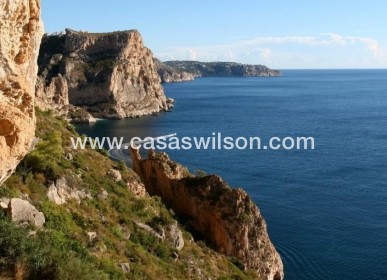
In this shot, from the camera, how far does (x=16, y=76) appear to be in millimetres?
11680

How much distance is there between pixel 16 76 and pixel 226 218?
60.8ft

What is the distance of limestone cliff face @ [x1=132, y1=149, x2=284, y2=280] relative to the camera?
27.6 m

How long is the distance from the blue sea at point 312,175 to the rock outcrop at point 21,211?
922 inches

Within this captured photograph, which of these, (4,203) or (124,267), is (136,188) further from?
(4,203)

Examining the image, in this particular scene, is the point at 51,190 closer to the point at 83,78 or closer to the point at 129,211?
the point at 129,211

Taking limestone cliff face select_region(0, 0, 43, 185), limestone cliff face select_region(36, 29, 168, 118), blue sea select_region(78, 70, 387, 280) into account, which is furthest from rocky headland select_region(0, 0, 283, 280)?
limestone cliff face select_region(36, 29, 168, 118)

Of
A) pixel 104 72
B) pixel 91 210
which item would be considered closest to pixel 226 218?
pixel 91 210

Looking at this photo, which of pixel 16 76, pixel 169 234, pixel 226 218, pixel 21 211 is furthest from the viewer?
pixel 226 218

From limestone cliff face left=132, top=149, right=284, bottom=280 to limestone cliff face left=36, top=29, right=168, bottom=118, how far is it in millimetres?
95392

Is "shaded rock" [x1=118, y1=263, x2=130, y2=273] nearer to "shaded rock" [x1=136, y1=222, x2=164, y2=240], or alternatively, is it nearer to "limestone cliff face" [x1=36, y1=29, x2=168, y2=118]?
"shaded rock" [x1=136, y1=222, x2=164, y2=240]

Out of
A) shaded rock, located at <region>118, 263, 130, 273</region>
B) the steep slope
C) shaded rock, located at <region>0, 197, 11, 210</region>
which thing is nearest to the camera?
the steep slope

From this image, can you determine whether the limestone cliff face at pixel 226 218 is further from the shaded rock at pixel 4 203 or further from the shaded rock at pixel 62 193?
the shaded rock at pixel 4 203

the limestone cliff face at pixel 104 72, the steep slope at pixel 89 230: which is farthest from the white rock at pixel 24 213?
the limestone cliff face at pixel 104 72

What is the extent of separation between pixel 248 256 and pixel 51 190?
43.5ft
